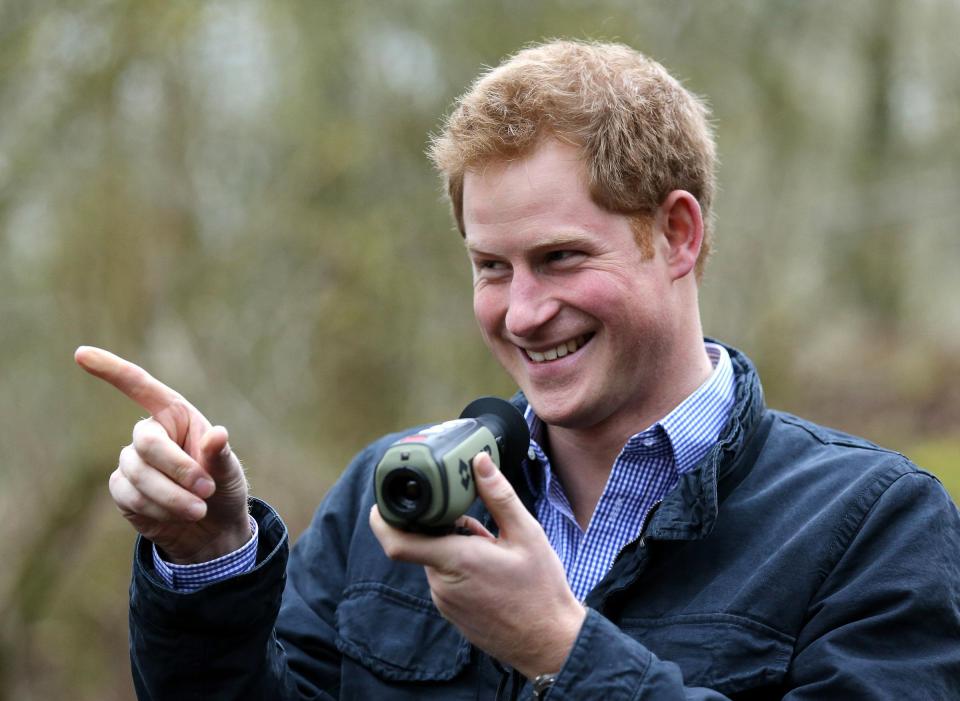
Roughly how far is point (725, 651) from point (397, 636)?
2.53 ft

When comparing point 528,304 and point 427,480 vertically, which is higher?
point 528,304

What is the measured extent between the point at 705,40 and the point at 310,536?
7433mm

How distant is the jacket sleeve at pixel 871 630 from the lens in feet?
7.08

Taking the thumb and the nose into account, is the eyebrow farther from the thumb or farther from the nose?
the thumb

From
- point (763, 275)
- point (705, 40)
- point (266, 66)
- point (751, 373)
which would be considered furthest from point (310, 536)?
point (763, 275)

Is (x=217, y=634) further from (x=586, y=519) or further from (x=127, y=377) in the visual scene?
(x=586, y=519)

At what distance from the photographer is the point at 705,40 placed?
31.4 ft

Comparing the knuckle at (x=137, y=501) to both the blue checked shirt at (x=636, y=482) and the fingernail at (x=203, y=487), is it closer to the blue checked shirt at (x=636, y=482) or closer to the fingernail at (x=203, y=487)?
the fingernail at (x=203, y=487)

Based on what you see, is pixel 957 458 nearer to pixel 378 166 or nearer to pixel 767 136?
pixel 767 136

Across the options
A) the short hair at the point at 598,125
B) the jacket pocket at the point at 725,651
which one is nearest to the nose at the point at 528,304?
the short hair at the point at 598,125

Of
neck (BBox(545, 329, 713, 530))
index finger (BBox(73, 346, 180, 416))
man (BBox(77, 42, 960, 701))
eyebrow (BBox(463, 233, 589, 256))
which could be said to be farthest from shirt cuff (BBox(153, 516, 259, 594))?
eyebrow (BBox(463, 233, 589, 256))

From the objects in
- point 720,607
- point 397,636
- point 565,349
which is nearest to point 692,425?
point 565,349

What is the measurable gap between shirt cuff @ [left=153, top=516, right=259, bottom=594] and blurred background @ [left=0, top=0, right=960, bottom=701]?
4091 mm

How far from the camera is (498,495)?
2160 millimetres
